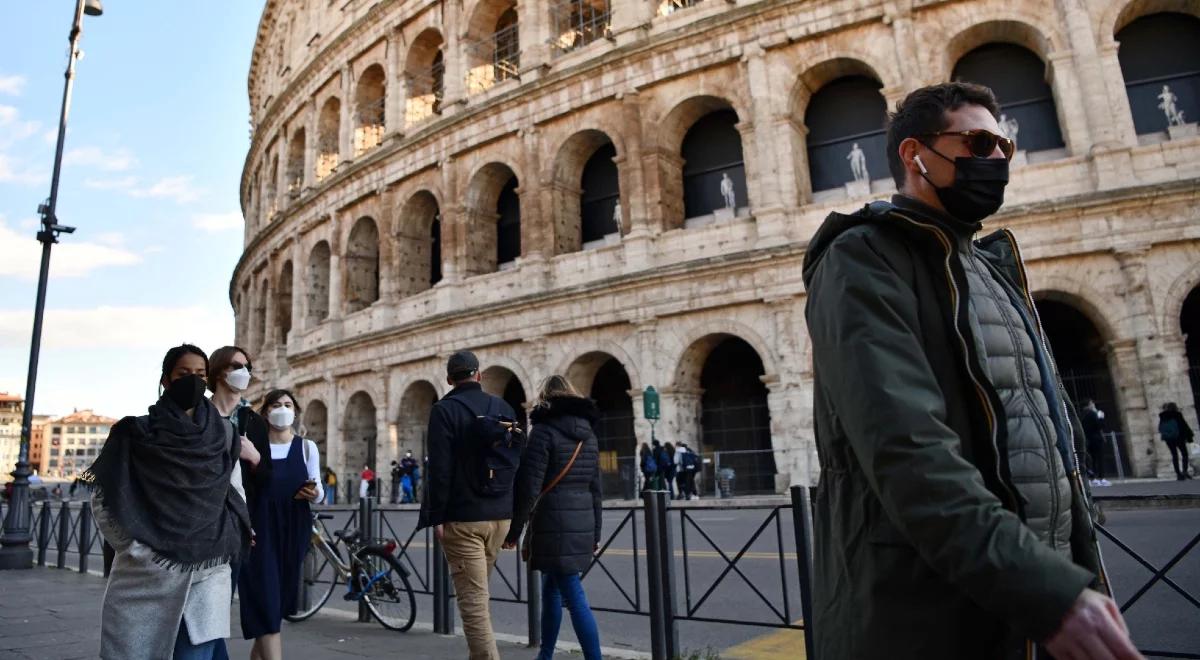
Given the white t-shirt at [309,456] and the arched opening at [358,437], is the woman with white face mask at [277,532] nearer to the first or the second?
the white t-shirt at [309,456]

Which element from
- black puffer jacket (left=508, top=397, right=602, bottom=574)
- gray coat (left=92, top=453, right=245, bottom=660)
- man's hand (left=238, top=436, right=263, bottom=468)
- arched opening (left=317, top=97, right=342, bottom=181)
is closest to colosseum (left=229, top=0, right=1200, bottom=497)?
arched opening (left=317, top=97, right=342, bottom=181)

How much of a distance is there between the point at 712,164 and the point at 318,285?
51.0 ft

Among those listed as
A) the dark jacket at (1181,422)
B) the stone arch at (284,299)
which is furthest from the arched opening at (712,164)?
the stone arch at (284,299)

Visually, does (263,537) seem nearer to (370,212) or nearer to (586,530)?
(586,530)

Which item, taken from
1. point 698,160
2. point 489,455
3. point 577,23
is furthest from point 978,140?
point 577,23

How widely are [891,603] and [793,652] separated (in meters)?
3.70

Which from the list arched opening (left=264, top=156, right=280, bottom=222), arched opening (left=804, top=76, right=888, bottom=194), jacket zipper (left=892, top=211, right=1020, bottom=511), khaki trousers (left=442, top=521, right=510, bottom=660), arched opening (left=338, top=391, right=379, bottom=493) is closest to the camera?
jacket zipper (left=892, top=211, right=1020, bottom=511)

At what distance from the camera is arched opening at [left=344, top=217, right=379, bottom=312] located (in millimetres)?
25047

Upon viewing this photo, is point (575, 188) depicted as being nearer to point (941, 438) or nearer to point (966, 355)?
point (966, 355)

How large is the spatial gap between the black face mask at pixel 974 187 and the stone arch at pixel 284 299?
30.7 m

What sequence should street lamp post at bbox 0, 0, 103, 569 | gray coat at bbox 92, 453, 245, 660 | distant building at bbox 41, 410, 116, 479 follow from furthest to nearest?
1. distant building at bbox 41, 410, 116, 479
2. street lamp post at bbox 0, 0, 103, 569
3. gray coat at bbox 92, 453, 245, 660

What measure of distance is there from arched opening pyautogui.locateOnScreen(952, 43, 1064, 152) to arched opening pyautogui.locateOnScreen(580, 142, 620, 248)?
8.82 metres

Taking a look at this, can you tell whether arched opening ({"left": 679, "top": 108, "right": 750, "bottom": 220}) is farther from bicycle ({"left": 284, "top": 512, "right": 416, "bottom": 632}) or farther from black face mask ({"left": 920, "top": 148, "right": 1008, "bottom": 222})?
black face mask ({"left": 920, "top": 148, "right": 1008, "bottom": 222})

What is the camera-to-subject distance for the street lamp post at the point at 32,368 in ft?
37.3
